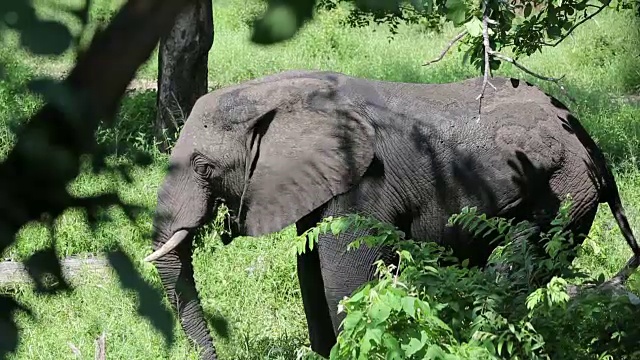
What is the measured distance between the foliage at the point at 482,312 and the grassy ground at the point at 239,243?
1.35ft

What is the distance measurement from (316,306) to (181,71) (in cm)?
380

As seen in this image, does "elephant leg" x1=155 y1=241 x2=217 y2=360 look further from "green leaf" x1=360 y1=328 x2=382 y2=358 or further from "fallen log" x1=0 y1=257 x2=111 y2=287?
"green leaf" x1=360 y1=328 x2=382 y2=358

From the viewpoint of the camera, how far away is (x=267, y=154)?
4375 millimetres

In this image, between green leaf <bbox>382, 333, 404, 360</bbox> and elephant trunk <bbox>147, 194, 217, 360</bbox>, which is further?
elephant trunk <bbox>147, 194, 217, 360</bbox>

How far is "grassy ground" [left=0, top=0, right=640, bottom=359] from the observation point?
15.9 feet

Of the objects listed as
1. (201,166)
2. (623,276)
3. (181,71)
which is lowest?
(181,71)

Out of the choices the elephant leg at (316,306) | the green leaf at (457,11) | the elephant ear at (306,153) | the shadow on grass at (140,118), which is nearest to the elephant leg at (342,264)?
the elephant ear at (306,153)

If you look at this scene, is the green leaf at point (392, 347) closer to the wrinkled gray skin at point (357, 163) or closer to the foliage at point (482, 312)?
the foliage at point (482, 312)

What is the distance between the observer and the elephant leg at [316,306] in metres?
4.70

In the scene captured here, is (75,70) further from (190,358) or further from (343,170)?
(190,358)

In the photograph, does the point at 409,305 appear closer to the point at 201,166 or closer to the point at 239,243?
the point at 201,166

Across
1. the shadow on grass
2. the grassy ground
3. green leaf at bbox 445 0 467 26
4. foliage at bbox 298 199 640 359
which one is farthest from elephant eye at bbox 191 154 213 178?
the shadow on grass

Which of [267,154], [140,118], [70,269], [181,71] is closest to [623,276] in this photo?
[267,154]

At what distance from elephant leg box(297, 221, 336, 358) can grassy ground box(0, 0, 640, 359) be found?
0.66ft
